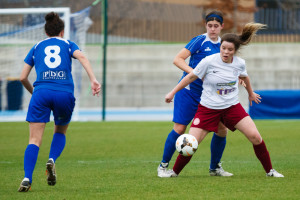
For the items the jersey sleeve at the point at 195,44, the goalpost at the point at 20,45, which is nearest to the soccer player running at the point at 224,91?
the jersey sleeve at the point at 195,44

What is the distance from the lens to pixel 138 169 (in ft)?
27.8

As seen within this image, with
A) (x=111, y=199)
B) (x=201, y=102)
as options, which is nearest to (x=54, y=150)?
(x=111, y=199)

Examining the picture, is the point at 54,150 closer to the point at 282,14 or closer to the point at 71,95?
the point at 71,95

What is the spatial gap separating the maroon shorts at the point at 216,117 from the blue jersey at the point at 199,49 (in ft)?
1.88

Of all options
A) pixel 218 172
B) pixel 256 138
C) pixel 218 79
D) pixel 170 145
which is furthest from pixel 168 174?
pixel 218 79

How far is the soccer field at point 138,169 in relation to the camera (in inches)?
247

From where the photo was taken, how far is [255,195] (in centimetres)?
596

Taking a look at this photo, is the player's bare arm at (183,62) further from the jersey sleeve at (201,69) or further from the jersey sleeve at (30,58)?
the jersey sleeve at (30,58)

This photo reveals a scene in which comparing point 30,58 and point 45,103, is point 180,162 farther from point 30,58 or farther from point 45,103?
point 30,58

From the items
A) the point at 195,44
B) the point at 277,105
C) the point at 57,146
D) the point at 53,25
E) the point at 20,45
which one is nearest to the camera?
the point at 53,25

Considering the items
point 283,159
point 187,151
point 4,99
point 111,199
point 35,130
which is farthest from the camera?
point 4,99

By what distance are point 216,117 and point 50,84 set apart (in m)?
1.99

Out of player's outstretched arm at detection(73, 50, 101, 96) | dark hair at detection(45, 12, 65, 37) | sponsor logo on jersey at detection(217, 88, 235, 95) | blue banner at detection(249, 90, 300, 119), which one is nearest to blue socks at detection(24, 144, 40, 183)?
player's outstretched arm at detection(73, 50, 101, 96)

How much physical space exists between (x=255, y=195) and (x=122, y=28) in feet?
65.0
